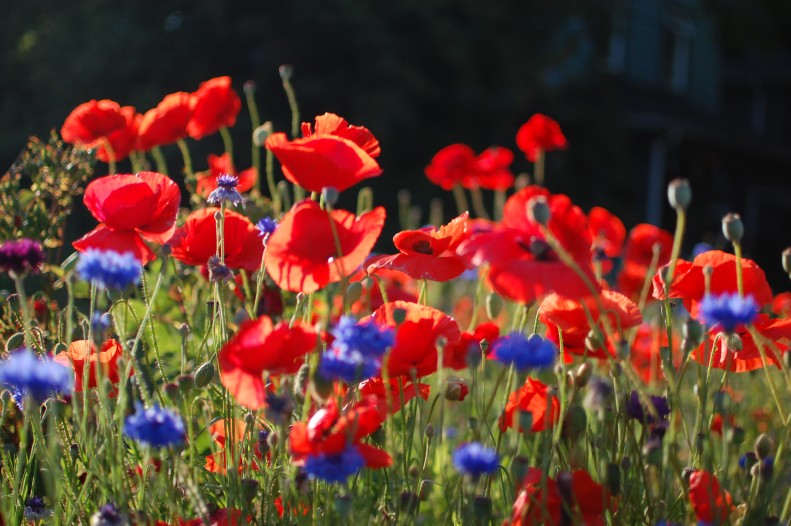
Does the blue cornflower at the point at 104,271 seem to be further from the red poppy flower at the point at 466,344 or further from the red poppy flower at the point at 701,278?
the red poppy flower at the point at 701,278

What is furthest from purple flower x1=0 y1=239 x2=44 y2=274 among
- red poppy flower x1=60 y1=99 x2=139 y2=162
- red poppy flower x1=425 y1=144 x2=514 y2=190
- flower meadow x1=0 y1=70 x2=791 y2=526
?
red poppy flower x1=425 y1=144 x2=514 y2=190

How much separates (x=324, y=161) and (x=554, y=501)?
48 cm

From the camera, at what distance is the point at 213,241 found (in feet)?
4.76

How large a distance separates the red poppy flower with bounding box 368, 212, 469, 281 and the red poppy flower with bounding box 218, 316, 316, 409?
319 millimetres

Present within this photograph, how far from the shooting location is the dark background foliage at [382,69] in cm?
874

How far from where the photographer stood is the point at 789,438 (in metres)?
1.36

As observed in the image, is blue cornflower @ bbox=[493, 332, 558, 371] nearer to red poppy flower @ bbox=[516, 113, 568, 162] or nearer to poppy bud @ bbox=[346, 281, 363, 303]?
poppy bud @ bbox=[346, 281, 363, 303]

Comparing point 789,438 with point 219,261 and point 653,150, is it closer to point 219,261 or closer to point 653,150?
point 219,261

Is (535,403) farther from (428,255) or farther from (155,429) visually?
(155,429)

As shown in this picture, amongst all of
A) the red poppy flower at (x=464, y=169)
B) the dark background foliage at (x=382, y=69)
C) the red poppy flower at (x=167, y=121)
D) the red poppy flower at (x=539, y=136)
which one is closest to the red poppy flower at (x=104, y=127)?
the red poppy flower at (x=167, y=121)

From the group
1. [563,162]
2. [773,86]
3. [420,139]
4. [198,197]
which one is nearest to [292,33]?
[420,139]

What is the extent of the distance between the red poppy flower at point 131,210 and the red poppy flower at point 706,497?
29.6 inches

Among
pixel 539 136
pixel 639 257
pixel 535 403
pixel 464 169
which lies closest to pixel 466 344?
pixel 535 403

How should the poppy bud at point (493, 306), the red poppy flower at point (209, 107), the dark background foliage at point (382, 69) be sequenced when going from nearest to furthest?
the poppy bud at point (493, 306), the red poppy flower at point (209, 107), the dark background foliage at point (382, 69)
